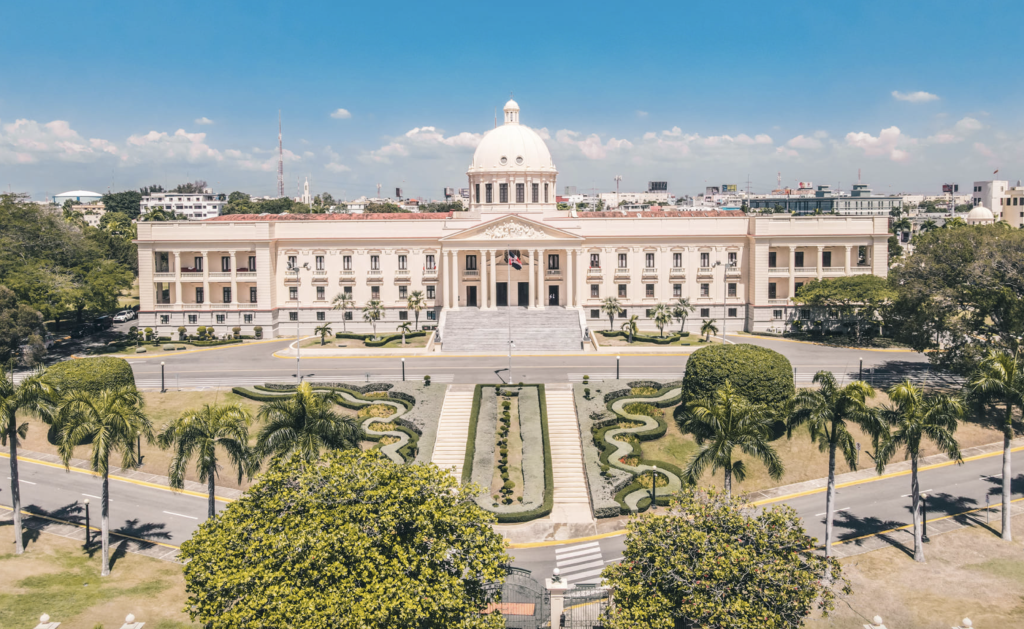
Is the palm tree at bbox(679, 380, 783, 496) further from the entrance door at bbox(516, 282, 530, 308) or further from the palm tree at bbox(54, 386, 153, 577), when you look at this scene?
the entrance door at bbox(516, 282, 530, 308)

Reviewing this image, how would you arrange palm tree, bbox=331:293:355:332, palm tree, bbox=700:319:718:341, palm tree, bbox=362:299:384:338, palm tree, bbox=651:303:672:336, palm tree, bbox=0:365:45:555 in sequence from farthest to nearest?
palm tree, bbox=331:293:355:332 → palm tree, bbox=362:299:384:338 → palm tree, bbox=651:303:672:336 → palm tree, bbox=700:319:718:341 → palm tree, bbox=0:365:45:555

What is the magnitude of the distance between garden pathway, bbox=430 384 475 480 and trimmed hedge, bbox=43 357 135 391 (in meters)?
21.6

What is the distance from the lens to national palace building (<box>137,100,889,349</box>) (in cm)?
8831

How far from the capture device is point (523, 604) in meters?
32.1

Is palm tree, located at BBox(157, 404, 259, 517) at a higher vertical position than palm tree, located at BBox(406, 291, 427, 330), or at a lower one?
lower

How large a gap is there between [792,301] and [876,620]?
6252 centimetres

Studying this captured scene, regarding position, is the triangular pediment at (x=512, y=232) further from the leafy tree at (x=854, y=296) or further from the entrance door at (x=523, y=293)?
the leafy tree at (x=854, y=296)

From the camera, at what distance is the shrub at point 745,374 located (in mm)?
50438

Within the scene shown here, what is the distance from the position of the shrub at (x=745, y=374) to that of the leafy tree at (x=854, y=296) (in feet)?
96.3

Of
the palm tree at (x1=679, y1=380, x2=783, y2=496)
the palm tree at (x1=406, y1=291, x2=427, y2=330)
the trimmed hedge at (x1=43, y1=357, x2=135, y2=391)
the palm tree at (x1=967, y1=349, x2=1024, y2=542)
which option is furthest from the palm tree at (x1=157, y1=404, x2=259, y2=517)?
the palm tree at (x1=406, y1=291, x2=427, y2=330)

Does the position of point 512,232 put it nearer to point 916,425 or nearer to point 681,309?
point 681,309

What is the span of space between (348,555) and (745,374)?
32813 mm

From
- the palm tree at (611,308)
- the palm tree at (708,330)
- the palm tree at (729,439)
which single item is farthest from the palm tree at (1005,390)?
the palm tree at (611,308)

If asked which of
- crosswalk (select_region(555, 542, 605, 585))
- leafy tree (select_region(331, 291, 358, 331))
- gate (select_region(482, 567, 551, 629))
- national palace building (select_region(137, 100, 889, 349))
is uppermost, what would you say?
national palace building (select_region(137, 100, 889, 349))
